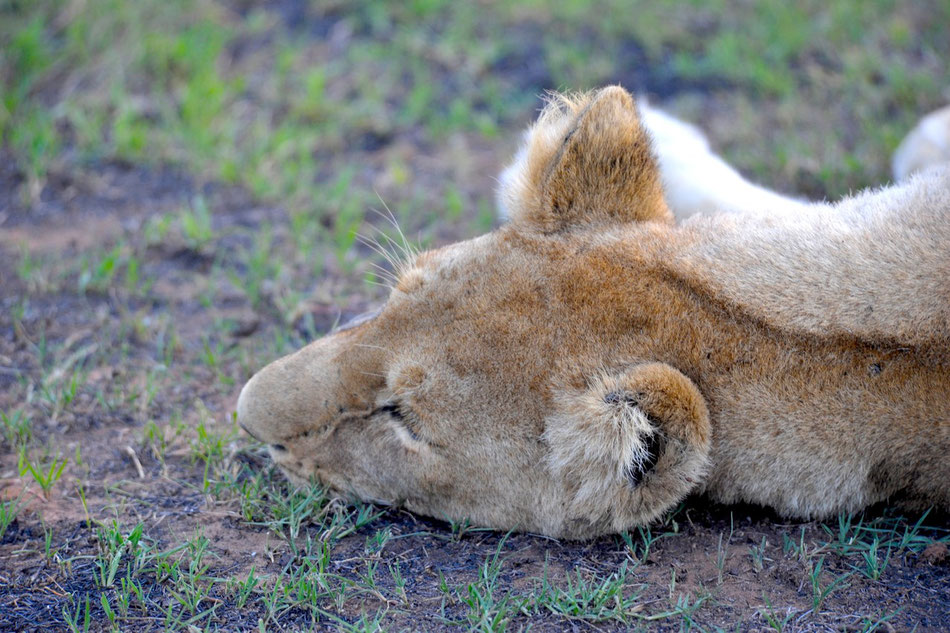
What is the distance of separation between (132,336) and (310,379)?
1.29 meters

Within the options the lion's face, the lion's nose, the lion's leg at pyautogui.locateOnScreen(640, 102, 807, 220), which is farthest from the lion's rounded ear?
the lion's leg at pyautogui.locateOnScreen(640, 102, 807, 220)

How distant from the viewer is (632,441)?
2.40 meters

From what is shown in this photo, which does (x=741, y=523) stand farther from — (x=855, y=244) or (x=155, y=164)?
(x=155, y=164)

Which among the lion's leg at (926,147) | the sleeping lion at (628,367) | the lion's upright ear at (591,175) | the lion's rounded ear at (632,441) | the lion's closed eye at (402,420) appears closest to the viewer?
the lion's rounded ear at (632,441)

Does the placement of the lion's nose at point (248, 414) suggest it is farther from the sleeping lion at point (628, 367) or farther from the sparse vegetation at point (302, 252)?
the sparse vegetation at point (302, 252)

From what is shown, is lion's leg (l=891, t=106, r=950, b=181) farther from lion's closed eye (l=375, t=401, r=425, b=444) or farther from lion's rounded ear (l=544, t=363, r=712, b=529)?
lion's closed eye (l=375, t=401, r=425, b=444)

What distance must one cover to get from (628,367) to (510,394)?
33 centimetres

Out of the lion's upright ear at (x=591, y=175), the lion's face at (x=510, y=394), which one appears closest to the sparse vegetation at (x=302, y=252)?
the lion's face at (x=510, y=394)

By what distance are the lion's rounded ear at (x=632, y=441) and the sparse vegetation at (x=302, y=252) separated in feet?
A: 0.73

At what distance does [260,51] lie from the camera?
617cm

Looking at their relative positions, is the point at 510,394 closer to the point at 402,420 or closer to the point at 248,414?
the point at 402,420

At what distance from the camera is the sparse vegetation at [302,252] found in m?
2.53

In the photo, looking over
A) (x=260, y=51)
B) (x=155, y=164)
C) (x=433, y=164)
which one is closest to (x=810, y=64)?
(x=433, y=164)

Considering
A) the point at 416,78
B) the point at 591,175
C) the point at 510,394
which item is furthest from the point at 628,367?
the point at 416,78
